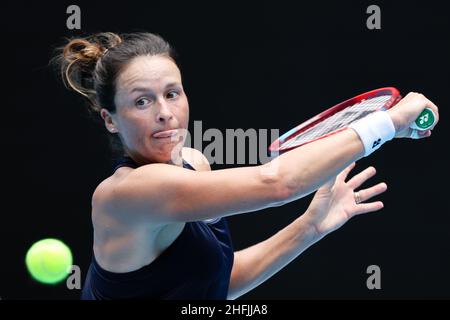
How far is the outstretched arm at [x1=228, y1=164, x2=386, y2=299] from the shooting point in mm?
2500

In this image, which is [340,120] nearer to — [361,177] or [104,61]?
[361,177]

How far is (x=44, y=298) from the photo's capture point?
12.2ft

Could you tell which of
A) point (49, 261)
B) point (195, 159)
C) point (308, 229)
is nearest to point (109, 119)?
point (195, 159)

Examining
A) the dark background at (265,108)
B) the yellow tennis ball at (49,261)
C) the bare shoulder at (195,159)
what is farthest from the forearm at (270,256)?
the yellow tennis ball at (49,261)

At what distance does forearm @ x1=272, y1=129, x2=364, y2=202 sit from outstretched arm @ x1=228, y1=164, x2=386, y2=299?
2.17 ft

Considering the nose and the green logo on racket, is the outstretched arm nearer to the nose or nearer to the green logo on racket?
the green logo on racket

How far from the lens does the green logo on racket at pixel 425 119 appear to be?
6.57 feet

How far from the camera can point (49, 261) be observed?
3.73m

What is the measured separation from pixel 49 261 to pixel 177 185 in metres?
2.06

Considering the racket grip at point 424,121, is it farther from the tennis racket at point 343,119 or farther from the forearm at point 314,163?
the forearm at point 314,163

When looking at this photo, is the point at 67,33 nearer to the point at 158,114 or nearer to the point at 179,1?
the point at 179,1

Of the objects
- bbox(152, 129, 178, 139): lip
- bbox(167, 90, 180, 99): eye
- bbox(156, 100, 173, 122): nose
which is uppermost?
bbox(167, 90, 180, 99): eye

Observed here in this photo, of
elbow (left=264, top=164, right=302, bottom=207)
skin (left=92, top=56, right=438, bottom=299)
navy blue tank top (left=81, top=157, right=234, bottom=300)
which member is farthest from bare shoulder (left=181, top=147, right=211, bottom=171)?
elbow (left=264, top=164, right=302, bottom=207)

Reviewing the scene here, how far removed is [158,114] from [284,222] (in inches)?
70.0
